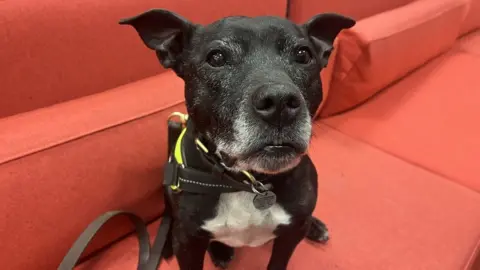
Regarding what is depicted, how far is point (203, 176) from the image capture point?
3.35ft

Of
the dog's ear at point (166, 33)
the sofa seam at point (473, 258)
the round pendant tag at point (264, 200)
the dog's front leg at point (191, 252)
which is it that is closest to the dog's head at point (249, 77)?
the dog's ear at point (166, 33)

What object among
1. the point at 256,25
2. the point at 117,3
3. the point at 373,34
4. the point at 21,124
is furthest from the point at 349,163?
the point at 21,124

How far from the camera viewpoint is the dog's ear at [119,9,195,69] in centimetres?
101

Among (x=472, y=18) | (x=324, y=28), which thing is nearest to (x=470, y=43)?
(x=472, y=18)

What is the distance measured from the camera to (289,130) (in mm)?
843

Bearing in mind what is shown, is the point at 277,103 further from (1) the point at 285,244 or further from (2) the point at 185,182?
(1) the point at 285,244

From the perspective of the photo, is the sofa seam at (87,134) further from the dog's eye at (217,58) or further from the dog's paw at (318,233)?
the dog's paw at (318,233)

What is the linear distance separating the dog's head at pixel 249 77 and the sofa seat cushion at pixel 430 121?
2.44ft

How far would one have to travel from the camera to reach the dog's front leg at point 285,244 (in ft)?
3.66

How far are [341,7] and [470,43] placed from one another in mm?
958

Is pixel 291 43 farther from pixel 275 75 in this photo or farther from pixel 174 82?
pixel 174 82

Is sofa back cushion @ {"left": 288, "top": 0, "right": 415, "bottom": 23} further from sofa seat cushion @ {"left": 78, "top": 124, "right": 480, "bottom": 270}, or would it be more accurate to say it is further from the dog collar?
the dog collar

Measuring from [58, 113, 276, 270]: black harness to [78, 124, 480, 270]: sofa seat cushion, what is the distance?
61 millimetres

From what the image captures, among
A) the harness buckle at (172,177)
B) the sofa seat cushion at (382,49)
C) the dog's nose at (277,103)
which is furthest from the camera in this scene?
the sofa seat cushion at (382,49)
